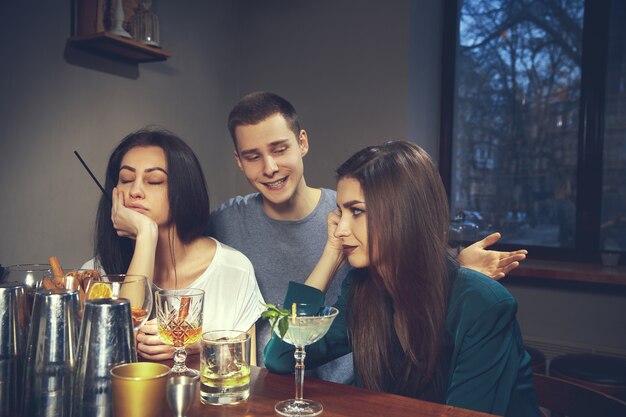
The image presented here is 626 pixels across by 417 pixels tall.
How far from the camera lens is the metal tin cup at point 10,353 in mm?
926

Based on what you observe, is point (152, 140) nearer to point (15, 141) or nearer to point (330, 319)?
point (330, 319)

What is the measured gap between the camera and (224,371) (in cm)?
104

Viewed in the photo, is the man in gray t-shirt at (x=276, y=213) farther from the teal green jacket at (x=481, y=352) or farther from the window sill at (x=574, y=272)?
the window sill at (x=574, y=272)

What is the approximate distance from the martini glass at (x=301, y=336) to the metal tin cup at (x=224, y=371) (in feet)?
0.26

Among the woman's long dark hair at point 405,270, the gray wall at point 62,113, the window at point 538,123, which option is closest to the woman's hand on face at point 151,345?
the woman's long dark hair at point 405,270

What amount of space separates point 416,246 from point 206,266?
79cm

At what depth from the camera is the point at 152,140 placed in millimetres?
1814

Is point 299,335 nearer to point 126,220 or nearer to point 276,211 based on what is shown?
point 126,220

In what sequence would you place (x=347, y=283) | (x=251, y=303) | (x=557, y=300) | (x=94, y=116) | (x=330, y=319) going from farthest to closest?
(x=557, y=300)
(x=94, y=116)
(x=251, y=303)
(x=347, y=283)
(x=330, y=319)

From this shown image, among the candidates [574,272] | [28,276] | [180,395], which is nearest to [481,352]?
[180,395]

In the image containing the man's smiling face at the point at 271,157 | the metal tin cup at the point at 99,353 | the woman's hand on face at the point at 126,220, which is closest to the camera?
the metal tin cup at the point at 99,353

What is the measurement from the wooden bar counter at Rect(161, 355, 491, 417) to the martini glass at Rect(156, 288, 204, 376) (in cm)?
13

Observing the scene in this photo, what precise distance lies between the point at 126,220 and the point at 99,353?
0.88m

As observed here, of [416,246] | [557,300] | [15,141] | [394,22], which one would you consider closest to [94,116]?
[15,141]
